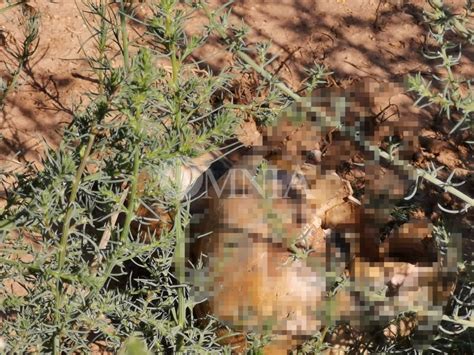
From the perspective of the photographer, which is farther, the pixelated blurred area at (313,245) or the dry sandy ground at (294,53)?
the dry sandy ground at (294,53)

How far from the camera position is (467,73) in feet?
12.7

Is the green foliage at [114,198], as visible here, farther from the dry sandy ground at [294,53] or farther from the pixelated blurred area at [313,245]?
the dry sandy ground at [294,53]

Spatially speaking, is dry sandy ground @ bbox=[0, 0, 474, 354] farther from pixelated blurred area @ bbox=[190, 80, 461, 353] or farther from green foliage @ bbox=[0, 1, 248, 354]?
green foliage @ bbox=[0, 1, 248, 354]

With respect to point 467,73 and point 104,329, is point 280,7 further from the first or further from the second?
point 104,329

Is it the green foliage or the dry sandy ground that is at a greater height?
the dry sandy ground

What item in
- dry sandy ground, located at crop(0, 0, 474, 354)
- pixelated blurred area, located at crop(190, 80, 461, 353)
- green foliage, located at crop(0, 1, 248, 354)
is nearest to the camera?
green foliage, located at crop(0, 1, 248, 354)

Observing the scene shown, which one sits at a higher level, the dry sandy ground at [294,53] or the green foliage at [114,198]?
the dry sandy ground at [294,53]

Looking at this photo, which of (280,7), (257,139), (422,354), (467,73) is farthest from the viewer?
(280,7)

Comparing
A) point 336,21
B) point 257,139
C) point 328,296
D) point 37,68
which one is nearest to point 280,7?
point 336,21

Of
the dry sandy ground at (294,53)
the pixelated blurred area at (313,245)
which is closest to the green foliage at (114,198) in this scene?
the pixelated blurred area at (313,245)

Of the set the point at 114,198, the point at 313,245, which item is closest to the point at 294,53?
the point at 313,245

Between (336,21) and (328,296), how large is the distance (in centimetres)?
179

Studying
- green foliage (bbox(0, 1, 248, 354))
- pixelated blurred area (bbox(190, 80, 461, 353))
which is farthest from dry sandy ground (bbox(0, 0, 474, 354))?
green foliage (bbox(0, 1, 248, 354))

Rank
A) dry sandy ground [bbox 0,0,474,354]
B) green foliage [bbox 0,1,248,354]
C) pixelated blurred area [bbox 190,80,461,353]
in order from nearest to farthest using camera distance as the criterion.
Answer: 1. green foliage [bbox 0,1,248,354]
2. pixelated blurred area [bbox 190,80,461,353]
3. dry sandy ground [bbox 0,0,474,354]
